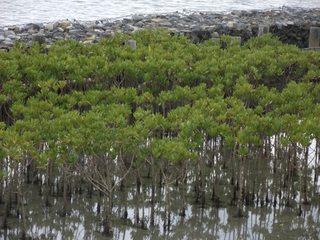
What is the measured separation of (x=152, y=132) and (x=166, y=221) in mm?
1299

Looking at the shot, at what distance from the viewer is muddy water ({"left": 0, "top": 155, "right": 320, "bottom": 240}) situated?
5.71 metres

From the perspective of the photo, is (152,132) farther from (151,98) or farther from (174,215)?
(174,215)

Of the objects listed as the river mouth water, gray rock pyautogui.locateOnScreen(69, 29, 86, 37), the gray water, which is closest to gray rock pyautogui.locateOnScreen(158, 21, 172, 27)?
gray rock pyautogui.locateOnScreen(69, 29, 86, 37)

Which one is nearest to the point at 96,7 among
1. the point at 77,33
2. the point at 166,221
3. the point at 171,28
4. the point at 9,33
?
the point at 171,28

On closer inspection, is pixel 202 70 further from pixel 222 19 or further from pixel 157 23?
pixel 222 19

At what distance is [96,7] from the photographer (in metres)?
23.7

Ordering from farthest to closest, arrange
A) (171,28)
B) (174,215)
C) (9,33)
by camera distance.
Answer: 1. (171,28)
2. (9,33)
3. (174,215)

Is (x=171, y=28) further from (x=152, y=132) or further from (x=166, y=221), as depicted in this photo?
(x=166, y=221)

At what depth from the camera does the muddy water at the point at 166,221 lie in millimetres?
5711

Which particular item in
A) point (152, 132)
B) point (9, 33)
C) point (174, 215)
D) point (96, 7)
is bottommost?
point (96, 7)

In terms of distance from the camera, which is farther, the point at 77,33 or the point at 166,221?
the point at 77,33

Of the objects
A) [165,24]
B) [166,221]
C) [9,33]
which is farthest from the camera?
[165,24]

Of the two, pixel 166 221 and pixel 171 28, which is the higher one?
pixel 171 28

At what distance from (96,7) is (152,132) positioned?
17.3m
